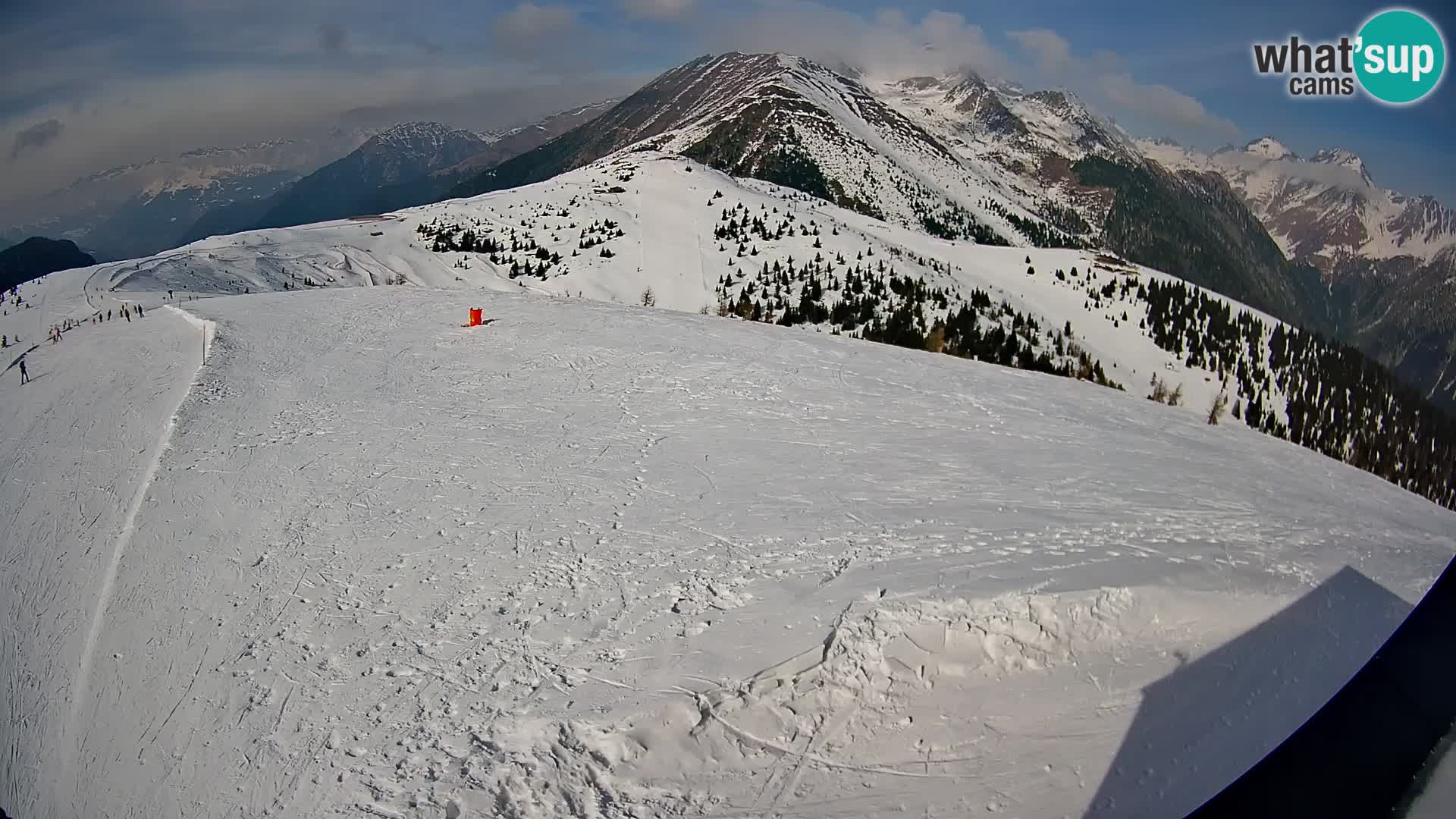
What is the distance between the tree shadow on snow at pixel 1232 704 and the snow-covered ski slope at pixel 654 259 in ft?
70.7

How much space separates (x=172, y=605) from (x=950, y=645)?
7321mm

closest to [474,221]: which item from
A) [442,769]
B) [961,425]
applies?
[961,425]

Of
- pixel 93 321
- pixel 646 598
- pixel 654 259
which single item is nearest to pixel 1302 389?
pixel 654 259

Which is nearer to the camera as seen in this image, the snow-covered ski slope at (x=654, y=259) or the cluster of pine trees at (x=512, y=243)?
the snow-covered ski slope at (x=654, y=259)

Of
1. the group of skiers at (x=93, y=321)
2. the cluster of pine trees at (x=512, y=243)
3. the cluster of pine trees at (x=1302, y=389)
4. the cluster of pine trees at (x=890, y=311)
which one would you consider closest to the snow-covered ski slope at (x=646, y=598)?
the group of skiers at (x=93, y=321)

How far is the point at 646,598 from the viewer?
21.6ft

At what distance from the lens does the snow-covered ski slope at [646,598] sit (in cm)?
507

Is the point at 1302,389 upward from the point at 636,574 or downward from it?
downward

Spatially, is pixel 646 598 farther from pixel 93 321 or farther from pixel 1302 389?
pixel 1302 389

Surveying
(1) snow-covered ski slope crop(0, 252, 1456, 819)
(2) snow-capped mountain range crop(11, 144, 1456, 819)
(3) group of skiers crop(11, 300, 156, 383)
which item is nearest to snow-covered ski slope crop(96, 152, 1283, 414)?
(3) group of skiers crop(11, 300, 156, 383)

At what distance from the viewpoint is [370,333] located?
49.5 feet

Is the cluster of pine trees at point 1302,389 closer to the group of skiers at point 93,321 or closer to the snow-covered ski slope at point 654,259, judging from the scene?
the snow-covered ski slope at point 654,259

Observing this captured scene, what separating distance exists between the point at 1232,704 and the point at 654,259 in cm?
2857

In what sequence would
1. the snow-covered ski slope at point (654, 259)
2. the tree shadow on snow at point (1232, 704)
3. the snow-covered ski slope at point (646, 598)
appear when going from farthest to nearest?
the snow-covered ski slope at point (654, 259) < the snow-covered ski slope at point (646, 598) < the tree shadow on snow at point (1232, 704)
